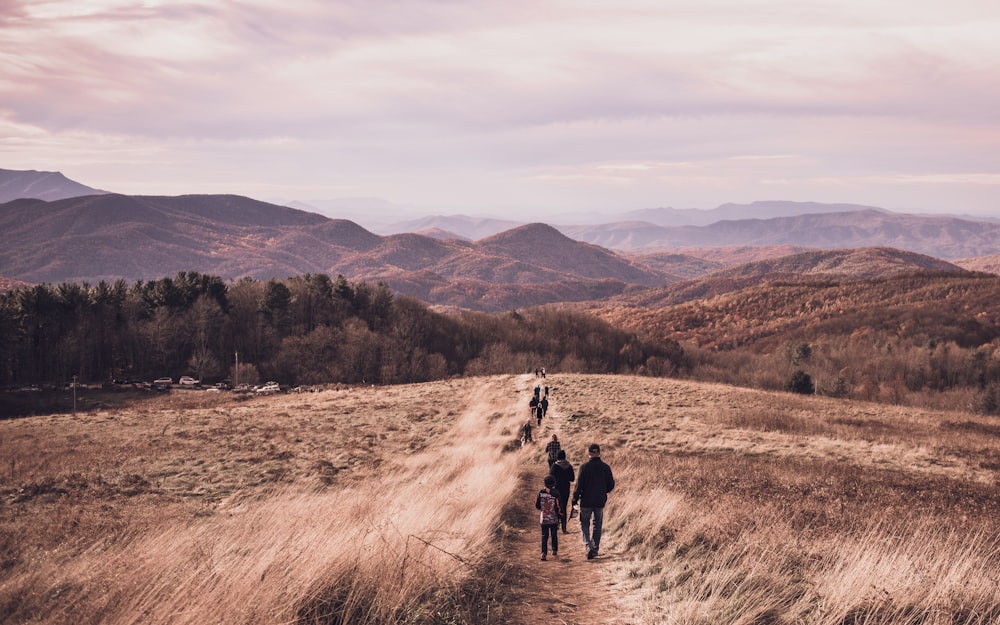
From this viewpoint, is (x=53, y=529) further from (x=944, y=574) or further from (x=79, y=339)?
(x=79, y=339)

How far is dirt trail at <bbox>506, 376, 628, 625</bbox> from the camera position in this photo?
664 cm

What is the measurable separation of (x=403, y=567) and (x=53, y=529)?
898cm

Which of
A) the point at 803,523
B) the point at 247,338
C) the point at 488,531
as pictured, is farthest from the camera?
the point at 247,338

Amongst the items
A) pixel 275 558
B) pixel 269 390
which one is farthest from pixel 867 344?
pixel 275 558

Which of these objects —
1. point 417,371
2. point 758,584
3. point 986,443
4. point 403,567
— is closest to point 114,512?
point 403,567

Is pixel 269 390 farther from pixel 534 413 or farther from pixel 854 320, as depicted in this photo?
pixel 854 320

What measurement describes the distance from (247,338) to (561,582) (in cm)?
8553

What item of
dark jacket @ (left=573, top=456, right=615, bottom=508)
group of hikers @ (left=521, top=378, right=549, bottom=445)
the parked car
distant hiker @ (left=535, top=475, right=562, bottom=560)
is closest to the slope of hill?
the parked car

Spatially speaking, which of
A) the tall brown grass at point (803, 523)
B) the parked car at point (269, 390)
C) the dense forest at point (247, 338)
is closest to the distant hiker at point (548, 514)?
the tall brown grass at point (803, 523)

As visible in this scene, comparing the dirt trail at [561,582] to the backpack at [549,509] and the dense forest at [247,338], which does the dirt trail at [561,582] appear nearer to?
the backpack at [549,509]

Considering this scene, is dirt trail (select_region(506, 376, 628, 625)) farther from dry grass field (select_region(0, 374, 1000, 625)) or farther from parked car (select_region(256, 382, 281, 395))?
parked car (select_region(256, 382, 281, 395))

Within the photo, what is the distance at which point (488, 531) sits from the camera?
8750 mm

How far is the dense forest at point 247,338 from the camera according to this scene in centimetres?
6881

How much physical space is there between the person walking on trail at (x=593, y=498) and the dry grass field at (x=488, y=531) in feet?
1.23
